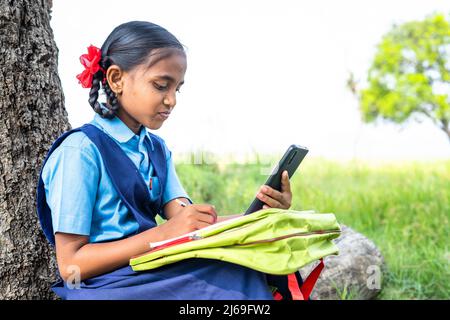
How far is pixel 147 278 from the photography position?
2.03 m

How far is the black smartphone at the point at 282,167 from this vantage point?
2189 mm

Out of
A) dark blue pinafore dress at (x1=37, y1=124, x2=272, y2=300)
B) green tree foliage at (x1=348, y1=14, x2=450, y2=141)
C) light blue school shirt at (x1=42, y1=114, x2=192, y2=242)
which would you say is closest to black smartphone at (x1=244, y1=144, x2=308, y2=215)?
dark blue pinafore dress at (x1=37, y1=124, x2=272, y2=300)

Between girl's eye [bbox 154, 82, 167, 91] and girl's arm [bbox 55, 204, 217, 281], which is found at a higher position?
girl's eye [bbox 154, 82, 167, 91]

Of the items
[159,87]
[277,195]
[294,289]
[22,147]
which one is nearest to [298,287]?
[294,289]

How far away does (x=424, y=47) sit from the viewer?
19500mm

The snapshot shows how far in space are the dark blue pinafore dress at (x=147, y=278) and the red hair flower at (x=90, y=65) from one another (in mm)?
212

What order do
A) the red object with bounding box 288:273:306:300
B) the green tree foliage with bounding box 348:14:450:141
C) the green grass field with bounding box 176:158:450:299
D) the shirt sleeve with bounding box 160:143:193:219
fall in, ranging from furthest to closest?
the green tree foliage with bounding box 348:14:450:141 < the green grass field with bounding box 176:158:450:299 < the shirt sleeve with bounding box 160:143:193:219 < the red object with bounding box 288:273:306:300

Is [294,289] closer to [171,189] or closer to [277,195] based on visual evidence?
[277,195]

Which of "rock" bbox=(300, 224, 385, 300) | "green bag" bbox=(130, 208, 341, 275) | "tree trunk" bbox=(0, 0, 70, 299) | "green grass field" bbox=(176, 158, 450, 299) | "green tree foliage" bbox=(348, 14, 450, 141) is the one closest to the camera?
"green bag" bbox=(130, 208, 341, 275)

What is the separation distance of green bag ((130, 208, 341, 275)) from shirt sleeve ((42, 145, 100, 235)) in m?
0.23

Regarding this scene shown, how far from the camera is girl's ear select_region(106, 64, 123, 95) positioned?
229 centimetres

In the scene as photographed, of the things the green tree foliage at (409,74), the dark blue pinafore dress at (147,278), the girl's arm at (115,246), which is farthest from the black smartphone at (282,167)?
the green tree foliage at (409,74)

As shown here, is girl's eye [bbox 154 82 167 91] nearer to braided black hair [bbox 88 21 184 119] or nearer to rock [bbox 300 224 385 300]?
braided black hair [bbox 88 21 184 119]
